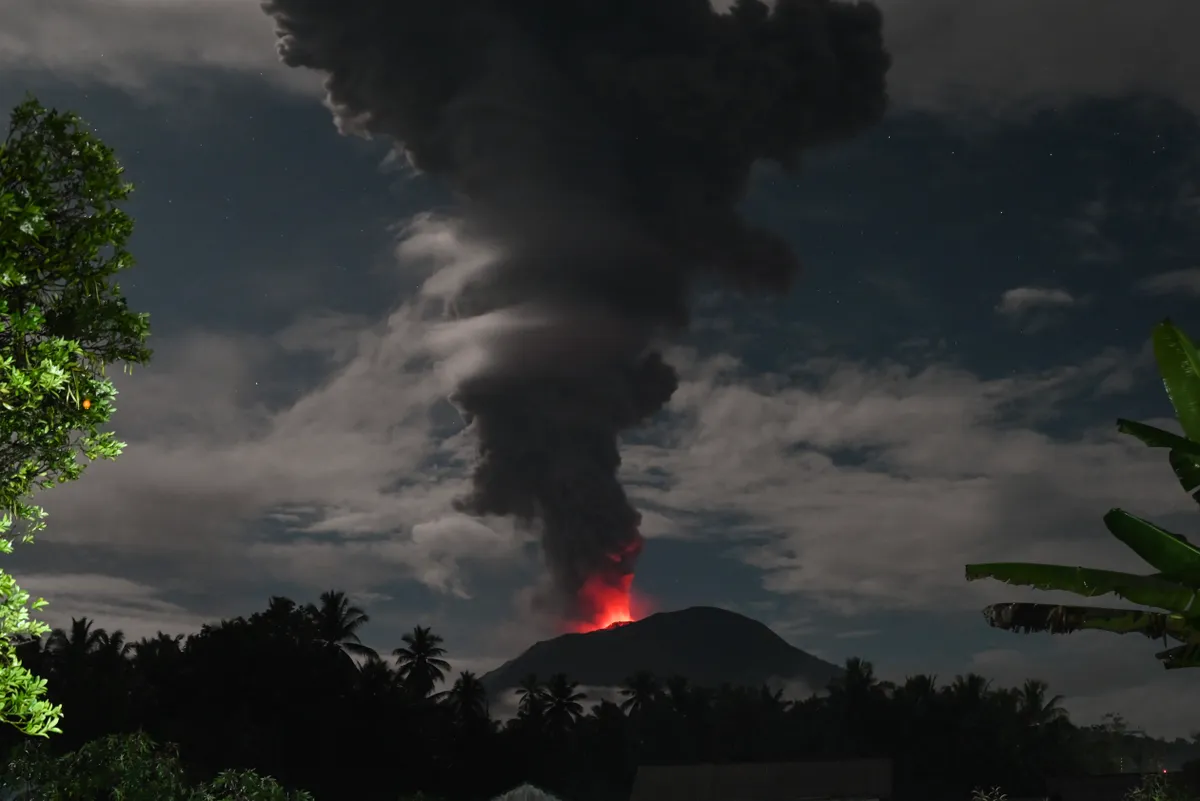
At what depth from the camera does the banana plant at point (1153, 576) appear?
6.85 meters

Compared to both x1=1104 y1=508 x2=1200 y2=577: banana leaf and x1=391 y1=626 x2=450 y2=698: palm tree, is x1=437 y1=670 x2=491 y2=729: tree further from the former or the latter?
x1=1104 y1=508 x2=1200 y2=577: banana leaf

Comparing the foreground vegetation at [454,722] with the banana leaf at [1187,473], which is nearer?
the banana leaf at [1187,473]

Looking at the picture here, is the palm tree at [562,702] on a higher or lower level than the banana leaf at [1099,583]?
higher

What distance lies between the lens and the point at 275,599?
74938mm

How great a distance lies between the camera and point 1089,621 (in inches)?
281

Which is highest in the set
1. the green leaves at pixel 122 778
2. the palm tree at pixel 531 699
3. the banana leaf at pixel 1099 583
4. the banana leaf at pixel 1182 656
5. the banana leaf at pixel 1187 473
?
the palm tree at pixel 531 699

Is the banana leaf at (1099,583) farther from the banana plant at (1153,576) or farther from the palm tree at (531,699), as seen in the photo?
the palm tree at (531,699)

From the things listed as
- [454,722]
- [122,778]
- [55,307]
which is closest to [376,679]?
[454,722]

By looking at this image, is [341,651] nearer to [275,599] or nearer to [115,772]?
[275,599]

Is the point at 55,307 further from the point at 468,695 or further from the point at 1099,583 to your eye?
the point at 468,695

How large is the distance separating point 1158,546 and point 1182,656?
Result: 73 centimetres

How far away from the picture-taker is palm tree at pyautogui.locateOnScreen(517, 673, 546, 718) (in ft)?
292

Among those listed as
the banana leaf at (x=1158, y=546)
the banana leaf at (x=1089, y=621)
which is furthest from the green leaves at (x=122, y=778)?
the banana leaf at (x=1158, y=546)

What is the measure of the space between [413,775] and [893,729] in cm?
3780
